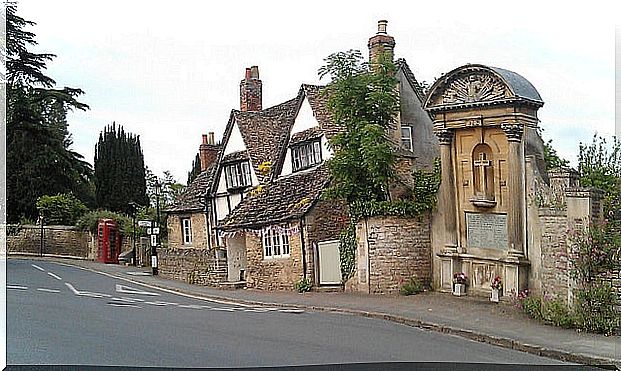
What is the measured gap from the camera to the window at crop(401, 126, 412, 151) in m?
23.2

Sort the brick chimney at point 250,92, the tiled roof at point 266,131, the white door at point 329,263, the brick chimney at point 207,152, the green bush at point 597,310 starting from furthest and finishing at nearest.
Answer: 1. the brick chimney at point 207,152
2. the brick chimney at point 250,92
3. the tiled roof at point 266,131
4. the white door at point 329,263
5. the green bush at point 597,310

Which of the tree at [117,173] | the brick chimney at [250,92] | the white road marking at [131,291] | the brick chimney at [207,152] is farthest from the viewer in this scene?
the tree at [117,173]

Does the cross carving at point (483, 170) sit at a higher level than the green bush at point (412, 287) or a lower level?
higher

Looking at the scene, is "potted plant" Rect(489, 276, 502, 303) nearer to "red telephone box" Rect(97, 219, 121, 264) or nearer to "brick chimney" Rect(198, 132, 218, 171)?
"brick chimney" Rect(198, 132, 218, 171)

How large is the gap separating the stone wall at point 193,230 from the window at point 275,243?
8597mm

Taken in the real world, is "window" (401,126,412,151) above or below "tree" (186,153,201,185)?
below

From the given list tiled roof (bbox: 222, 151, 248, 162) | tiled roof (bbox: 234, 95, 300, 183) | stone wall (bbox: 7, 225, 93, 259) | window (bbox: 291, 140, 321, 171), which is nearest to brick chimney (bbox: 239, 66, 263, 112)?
tiled roof (bbox: 234, 95, 300, 183)

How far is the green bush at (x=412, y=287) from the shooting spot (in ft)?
61.1

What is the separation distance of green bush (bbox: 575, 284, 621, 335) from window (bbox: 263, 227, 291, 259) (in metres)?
10.9

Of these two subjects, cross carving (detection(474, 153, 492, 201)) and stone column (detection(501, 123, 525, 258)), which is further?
cross carving (detection(474, 153, 492, 201))

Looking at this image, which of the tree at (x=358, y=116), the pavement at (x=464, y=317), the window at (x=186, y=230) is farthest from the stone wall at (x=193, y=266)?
the tree at (x=358, y=116)

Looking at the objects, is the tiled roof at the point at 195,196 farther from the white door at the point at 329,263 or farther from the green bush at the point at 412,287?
the green bush at the point at 412,287

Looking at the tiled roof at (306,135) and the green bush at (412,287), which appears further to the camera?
the tiled roof at (306,135)

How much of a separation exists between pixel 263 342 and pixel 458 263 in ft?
24.5
